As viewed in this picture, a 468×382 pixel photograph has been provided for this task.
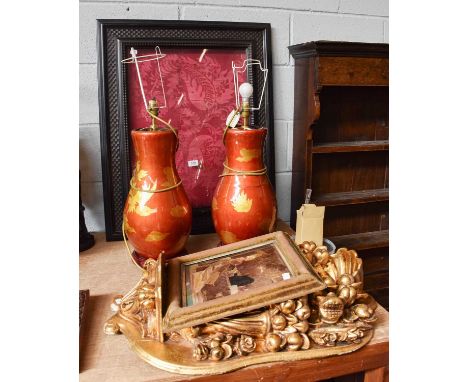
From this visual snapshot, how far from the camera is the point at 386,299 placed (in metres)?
1.44

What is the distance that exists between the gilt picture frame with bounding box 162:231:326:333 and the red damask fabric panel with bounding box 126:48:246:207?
39 centimetres

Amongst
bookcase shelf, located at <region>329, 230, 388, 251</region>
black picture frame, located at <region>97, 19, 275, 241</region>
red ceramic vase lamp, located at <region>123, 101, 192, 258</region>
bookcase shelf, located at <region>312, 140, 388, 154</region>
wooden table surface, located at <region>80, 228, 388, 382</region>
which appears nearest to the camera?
wooden table surface, located at <region>80, 228, 388, 382</region>

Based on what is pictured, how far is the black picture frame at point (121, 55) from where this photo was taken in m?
1.05

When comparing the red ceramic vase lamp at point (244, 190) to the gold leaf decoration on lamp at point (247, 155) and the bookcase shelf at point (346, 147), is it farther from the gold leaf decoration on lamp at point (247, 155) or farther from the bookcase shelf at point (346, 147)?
the bookcase shelf at point (346, 147)

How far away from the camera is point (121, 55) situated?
41.4 inches

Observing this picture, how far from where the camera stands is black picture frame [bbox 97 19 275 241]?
105 centimetres

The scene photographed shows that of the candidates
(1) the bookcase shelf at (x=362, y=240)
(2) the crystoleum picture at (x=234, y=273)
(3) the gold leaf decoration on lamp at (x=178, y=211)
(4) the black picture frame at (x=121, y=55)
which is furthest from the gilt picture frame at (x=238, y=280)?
(1) the bookcase shelf at (x=362, y=240)

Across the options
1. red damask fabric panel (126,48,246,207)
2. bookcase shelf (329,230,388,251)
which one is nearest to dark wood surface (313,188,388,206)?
bookcase shelf (329,230,388,251)

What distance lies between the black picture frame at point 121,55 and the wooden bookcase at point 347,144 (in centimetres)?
17

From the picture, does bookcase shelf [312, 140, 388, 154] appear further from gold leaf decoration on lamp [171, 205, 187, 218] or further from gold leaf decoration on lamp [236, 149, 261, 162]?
gold leaf decoration on lamp [171, 205, 187, 218]

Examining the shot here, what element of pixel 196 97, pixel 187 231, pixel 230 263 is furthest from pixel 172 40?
pixel 230 263

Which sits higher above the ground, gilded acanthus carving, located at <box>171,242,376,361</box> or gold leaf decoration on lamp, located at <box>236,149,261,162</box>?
gold leaf decoration on lamp, located at <box>236,149,261,162</box>
